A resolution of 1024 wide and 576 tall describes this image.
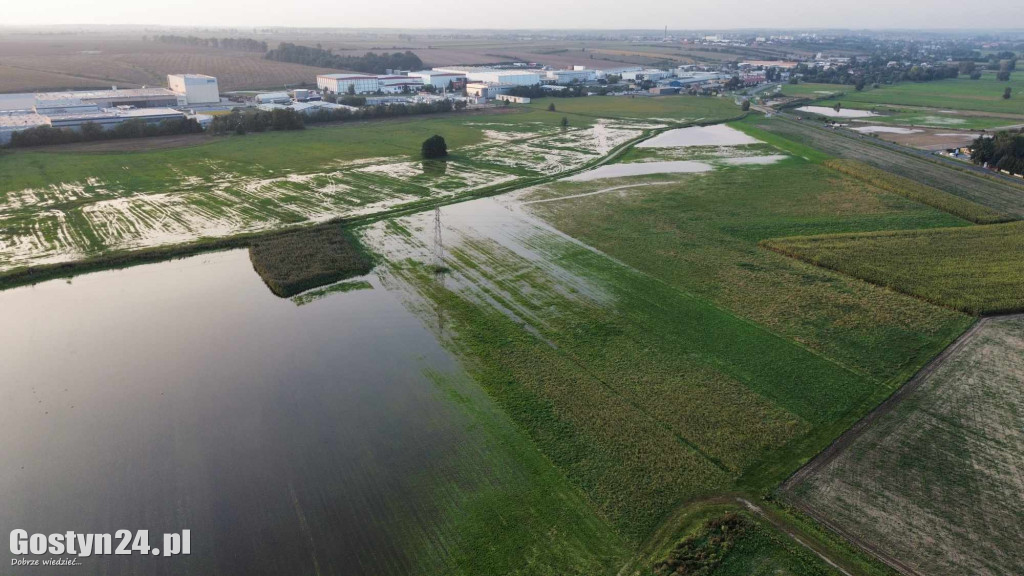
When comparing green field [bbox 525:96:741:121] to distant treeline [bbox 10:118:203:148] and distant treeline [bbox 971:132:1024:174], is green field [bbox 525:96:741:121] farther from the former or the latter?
distant treeline [bbox 10:118:203:148]

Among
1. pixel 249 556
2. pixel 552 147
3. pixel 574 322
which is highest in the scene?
pixel 552 147

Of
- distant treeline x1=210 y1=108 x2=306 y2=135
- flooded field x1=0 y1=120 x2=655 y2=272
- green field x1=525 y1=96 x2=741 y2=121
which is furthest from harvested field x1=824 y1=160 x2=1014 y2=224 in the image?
distant treeline x1=210 y1=108 x2=306 y2=135

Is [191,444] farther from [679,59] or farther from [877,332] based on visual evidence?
[679,59]

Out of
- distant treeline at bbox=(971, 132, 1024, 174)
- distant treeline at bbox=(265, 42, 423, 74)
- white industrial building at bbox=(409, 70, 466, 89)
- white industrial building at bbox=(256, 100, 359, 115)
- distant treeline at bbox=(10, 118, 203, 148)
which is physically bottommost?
distant treeline at bbox=(971, 132, 1024, 174)

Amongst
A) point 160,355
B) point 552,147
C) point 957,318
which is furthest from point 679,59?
point 160,355

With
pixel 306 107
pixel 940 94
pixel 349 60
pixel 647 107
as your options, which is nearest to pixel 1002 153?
pixel 647 107

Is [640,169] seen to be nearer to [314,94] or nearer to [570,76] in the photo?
[314,94]
